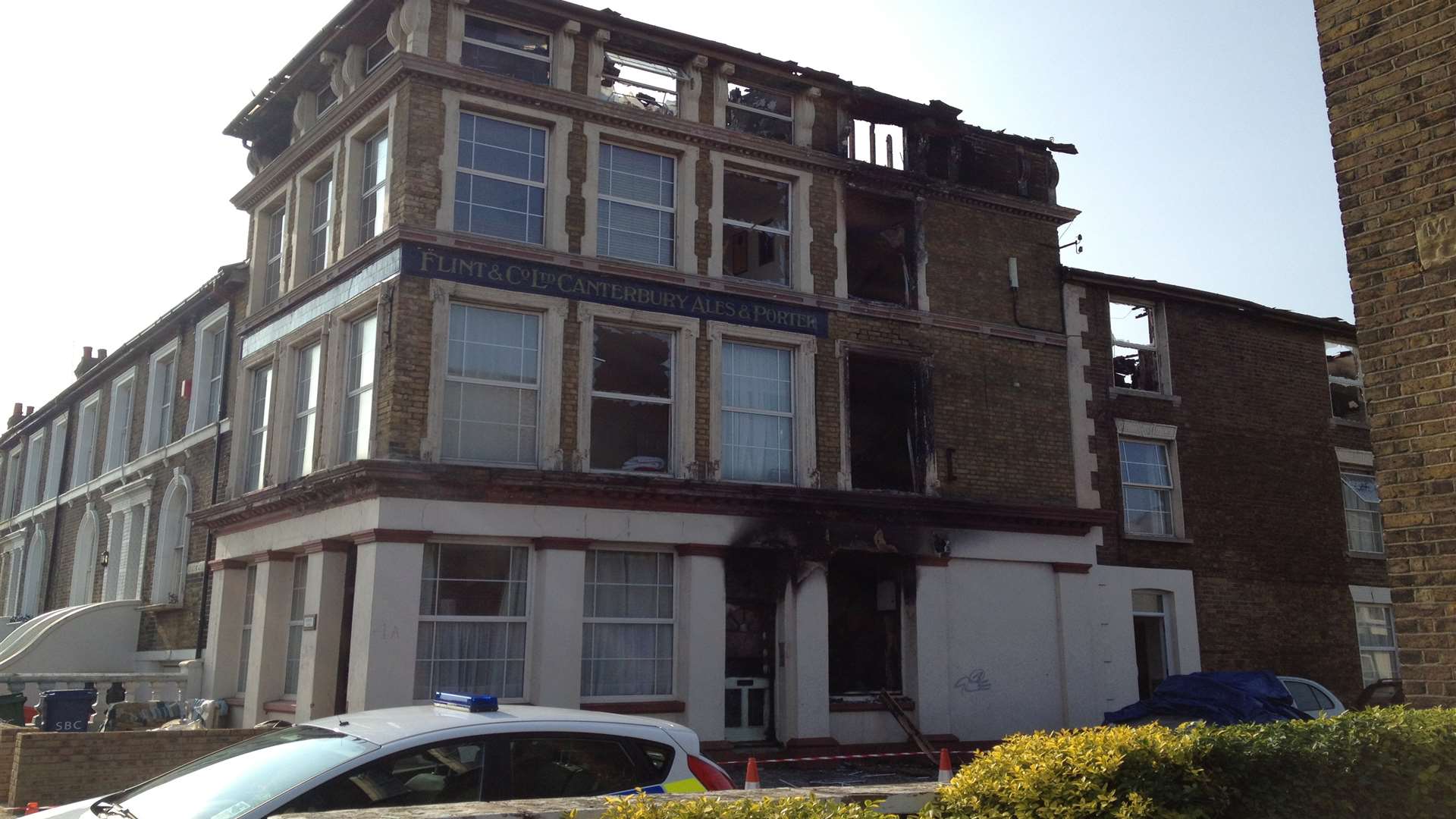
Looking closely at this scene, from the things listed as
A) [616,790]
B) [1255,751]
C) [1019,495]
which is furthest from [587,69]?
[1255,751]

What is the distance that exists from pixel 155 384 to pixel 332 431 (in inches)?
456

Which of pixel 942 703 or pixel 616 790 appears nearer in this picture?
pixel 616 790

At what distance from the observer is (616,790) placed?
706 cm

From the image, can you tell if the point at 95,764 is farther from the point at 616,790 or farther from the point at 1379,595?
the point at 1379,595

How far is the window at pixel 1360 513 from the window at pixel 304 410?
19.2m

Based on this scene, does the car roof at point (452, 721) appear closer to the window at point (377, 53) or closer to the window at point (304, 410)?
the window at point (304, 410)

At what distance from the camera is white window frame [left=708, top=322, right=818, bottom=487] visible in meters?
18.3

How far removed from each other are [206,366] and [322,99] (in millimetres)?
6813

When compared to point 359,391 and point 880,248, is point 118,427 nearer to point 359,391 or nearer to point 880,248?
point 359,391

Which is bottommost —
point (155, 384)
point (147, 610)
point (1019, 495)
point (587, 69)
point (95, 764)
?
point (95, 764)

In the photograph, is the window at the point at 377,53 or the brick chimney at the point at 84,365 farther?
the brick chimney at the point at 84,365

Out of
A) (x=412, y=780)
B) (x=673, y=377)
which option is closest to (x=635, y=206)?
(x=673, y=377)

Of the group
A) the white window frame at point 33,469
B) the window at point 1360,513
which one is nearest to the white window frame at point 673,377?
the window at point 1360,513

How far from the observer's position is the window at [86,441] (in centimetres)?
3072
